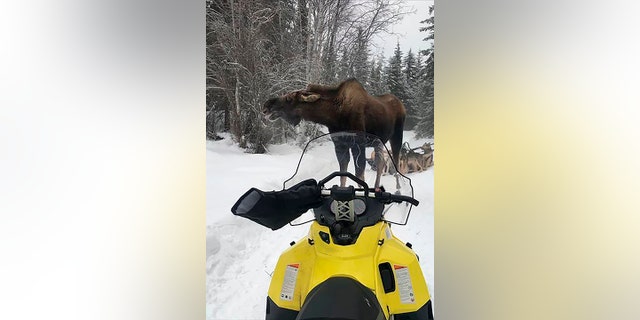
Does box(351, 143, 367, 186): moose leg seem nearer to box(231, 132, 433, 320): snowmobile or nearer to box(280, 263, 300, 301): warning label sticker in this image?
box(231, 132, 433, 320): snowmobile

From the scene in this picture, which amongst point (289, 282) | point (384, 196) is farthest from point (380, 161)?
point (289, 282)

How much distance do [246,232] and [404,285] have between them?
121 centimetres

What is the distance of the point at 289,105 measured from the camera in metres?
2.32

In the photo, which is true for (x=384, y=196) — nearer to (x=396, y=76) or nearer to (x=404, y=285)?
(x=404, y=285)

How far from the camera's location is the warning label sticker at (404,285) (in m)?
1.10

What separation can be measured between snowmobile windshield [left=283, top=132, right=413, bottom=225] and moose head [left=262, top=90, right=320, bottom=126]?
36.7 inches

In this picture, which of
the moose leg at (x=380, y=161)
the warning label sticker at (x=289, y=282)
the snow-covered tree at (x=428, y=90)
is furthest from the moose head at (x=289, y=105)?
the warning label sticker at (x=289, y=282)

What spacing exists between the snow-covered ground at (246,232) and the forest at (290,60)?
11cm

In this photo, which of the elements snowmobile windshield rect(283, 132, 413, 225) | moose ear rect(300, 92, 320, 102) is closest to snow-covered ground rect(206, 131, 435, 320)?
moose ear rect(300, 92, 320, 102)
